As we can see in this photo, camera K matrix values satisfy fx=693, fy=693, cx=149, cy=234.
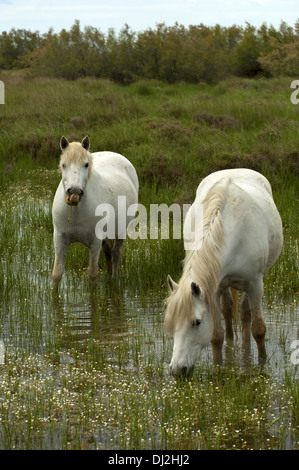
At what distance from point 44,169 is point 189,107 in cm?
614

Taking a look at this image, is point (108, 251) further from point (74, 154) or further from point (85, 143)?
point (74, 154)

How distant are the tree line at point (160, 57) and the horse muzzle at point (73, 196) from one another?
2751 centimetres

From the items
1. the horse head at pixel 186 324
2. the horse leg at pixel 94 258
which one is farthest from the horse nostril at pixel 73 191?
the horse head at pixel 186 324

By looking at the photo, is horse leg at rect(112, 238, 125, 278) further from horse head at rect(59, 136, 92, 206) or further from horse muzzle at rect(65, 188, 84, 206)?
horse muzzle at rect(65, 188, 84, 206)

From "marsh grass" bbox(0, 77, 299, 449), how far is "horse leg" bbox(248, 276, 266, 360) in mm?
142

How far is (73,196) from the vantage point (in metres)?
7.51

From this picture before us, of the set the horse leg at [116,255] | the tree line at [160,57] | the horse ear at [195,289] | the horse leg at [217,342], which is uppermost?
the tree line at [160,57]

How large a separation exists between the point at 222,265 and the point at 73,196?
2666mm

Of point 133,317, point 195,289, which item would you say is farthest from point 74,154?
point 195,289

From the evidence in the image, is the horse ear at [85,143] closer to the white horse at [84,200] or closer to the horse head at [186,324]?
the white horse at [84,200]

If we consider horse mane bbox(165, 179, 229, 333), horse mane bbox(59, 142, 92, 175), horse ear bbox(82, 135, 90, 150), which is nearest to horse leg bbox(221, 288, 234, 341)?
horse mane bbox(165, 179, 229, 333)

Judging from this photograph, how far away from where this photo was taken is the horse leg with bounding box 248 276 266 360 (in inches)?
235

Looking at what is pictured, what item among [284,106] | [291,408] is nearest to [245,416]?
[291,408]

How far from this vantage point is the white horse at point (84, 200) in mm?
7711
